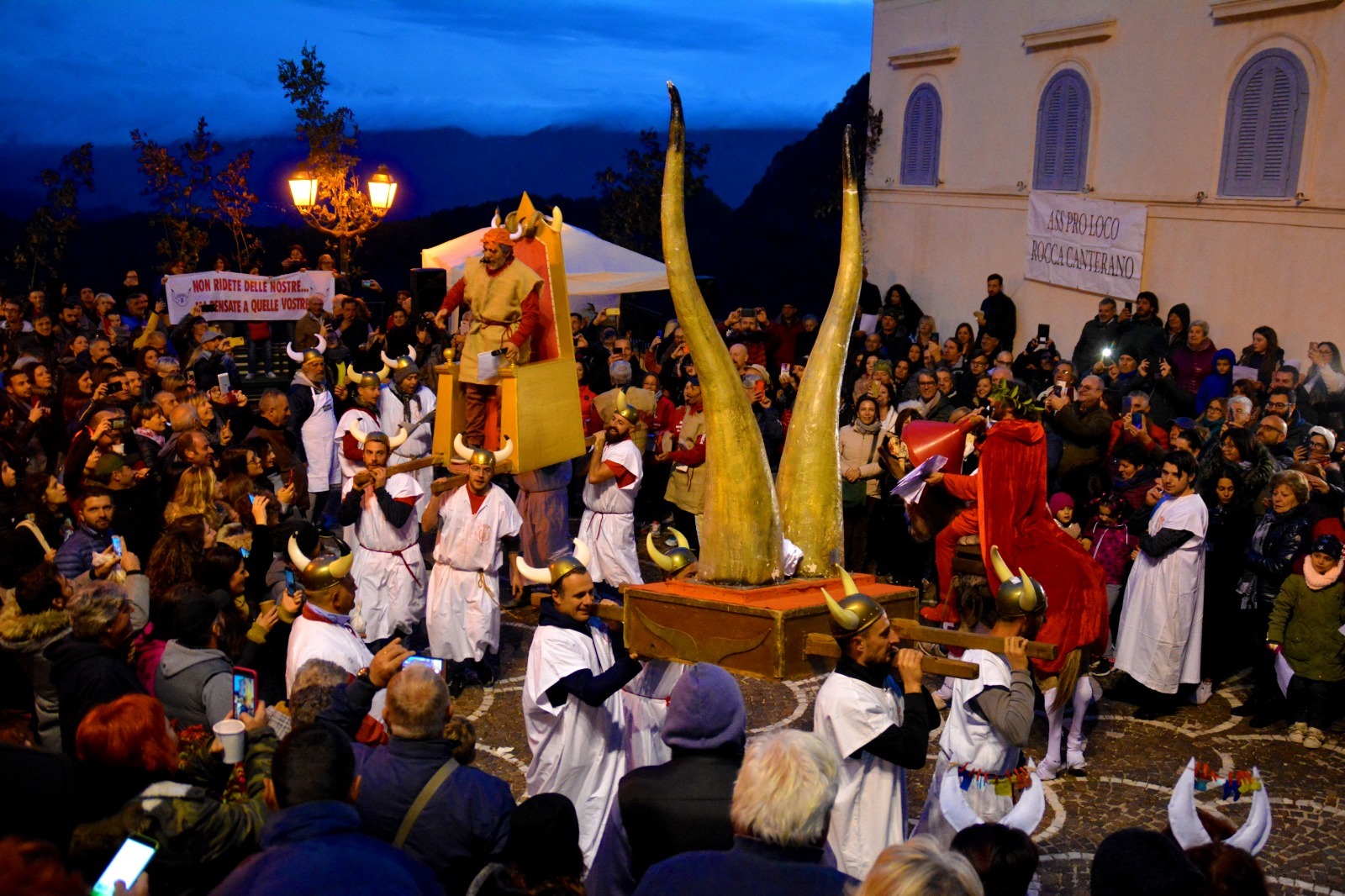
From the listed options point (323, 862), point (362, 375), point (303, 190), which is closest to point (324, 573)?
point (323, 862)

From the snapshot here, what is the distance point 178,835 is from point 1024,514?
497cm

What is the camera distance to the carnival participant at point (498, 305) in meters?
9.85

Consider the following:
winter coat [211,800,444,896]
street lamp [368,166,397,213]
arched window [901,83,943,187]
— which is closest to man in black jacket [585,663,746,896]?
winter coat [211,800,444,896]

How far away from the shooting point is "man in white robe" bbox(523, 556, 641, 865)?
207 inches

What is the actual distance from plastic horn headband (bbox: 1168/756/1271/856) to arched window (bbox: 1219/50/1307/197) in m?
10.7

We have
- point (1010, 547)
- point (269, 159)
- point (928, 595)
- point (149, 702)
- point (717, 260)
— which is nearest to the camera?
point (149, 702)

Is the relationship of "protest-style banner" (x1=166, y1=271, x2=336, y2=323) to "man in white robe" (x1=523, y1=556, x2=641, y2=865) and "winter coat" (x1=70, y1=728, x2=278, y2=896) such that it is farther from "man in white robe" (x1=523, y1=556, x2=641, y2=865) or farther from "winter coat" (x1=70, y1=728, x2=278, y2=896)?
"winter coat" (x1=70, y1=728, x2=278, y2=896)

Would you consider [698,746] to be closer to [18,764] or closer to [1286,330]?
[18,764]

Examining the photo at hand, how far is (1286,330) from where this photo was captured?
41.5ft

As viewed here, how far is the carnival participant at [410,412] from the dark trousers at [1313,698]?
6.32 m

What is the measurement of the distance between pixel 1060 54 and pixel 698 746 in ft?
44.5

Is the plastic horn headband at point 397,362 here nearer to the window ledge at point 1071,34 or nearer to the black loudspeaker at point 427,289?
the black loudspeaker at point 427,289

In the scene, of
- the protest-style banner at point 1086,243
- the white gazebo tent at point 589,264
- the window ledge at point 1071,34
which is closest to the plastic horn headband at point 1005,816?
the white gazebo tent at point 589,264

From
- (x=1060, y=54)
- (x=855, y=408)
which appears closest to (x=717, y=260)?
(x=1060, y=54)
